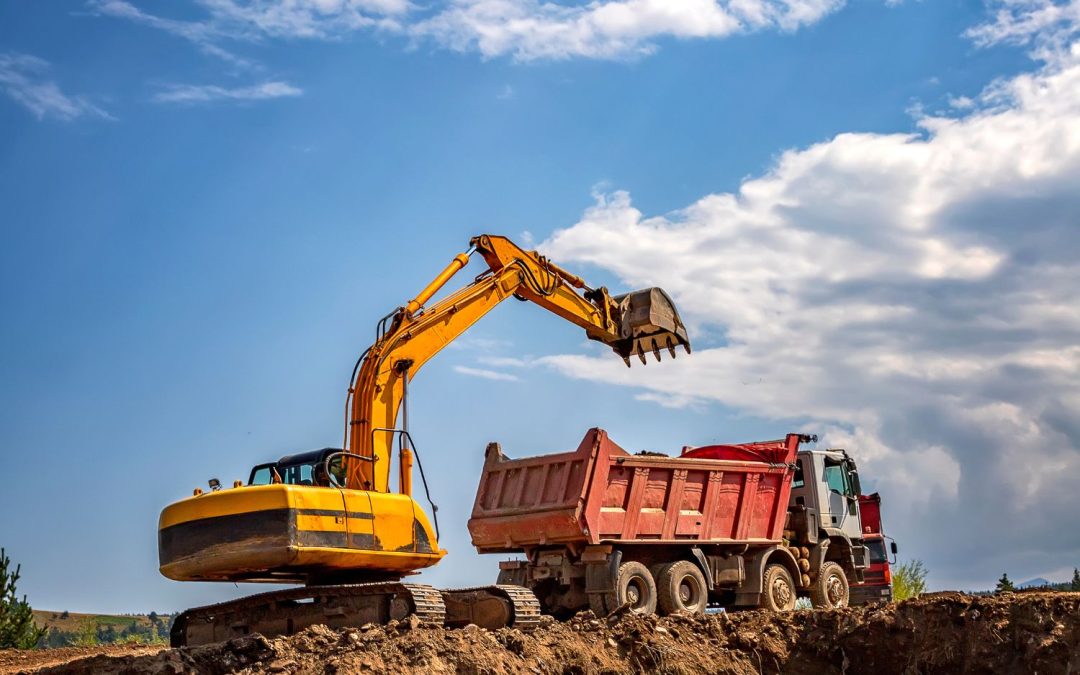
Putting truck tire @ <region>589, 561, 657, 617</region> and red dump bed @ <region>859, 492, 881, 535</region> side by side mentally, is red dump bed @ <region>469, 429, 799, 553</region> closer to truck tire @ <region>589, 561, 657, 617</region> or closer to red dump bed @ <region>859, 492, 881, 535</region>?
truck tire @ <region>589, 561, 657, 617</region>

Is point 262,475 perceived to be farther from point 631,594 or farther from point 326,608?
point 631,594

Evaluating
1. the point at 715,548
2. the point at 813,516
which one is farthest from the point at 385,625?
the point at 813,516

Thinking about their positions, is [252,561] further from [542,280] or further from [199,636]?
[542,280]

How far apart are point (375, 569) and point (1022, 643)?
833 cm

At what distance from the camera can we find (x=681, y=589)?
1769 centimetres

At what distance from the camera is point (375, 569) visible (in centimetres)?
1491

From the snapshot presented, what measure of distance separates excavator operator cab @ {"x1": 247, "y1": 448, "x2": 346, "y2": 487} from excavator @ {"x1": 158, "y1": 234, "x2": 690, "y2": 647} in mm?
17

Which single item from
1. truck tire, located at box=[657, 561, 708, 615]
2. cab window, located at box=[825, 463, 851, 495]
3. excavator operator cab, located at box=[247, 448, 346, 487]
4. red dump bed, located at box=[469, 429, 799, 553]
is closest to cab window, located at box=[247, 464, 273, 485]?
excavator operator cab, located at box=[247, 448, 346, 487]

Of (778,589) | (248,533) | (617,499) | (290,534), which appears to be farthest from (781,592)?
(248,533)

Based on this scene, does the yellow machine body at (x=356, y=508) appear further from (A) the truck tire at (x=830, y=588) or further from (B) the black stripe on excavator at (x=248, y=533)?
(A) the truck tire at (x=830, y=588)

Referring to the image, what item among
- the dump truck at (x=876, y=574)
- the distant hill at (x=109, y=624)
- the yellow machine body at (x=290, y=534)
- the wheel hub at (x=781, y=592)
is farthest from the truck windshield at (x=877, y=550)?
the distant hill at (x=109, y=624)

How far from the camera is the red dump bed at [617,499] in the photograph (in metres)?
16.7

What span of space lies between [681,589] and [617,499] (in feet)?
6.26

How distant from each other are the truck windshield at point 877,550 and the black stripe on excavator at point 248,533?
14.1 metres
